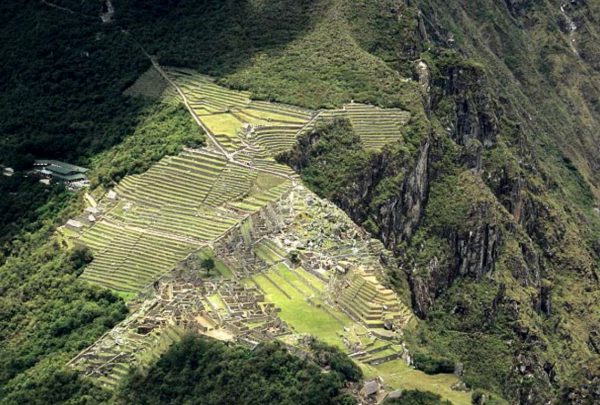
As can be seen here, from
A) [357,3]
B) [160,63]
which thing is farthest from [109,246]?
[357,3]

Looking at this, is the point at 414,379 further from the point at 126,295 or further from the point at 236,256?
the point at 126,295

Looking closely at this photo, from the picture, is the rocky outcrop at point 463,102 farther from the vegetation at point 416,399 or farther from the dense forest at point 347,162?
the vegetation at point 416,399

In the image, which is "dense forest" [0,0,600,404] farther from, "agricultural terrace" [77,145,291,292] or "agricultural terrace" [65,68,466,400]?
"agricultural terrace" [65,68,466,400]

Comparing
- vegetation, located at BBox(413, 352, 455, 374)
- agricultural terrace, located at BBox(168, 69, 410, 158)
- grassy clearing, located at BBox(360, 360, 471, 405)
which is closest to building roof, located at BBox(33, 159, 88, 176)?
agricultural terrace, located at BBox(168, 69, 410, 158)

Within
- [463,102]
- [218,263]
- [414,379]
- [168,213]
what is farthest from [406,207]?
[414,379]

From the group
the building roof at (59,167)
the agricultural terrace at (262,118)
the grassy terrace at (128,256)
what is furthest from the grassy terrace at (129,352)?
the building roof at (59,167)
